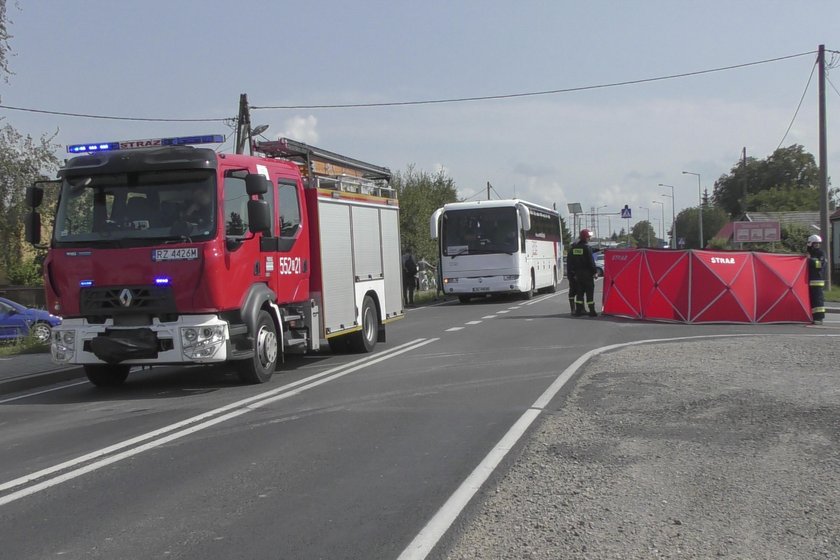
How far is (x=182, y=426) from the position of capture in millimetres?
8141

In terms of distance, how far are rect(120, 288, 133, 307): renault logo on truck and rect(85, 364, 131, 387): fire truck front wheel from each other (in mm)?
1518

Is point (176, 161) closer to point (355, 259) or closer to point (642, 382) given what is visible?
point (355, 259)

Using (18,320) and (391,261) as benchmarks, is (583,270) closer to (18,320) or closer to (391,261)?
(391,261)

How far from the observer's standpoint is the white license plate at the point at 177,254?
965 centimetres

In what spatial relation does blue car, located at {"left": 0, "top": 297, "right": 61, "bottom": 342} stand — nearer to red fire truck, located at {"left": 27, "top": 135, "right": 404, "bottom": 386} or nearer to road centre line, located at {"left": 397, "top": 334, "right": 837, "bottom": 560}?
red fire truck, located at {"left": 27, "top": 135, "right": 404, "bottom": 386}

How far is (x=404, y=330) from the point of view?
1858 centimetres

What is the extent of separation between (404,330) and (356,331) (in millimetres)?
4852

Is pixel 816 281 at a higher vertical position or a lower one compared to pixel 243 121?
lower

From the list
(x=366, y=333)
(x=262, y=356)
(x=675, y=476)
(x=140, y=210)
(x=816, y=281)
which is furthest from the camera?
(x=816, y=281)

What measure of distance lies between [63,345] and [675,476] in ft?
24.2

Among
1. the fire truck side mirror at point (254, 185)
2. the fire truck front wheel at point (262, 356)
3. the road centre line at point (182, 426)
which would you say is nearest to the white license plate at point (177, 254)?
the fire truck side mirror at point (254, 185)

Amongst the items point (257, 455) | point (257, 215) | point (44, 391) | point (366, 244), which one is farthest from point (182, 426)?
point (366, 244)

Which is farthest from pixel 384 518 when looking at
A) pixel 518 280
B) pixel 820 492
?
pixel 518 280

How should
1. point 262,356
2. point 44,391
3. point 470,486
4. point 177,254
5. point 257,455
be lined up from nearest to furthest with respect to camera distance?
point 470,486, point 257,455, point 177,254, point 262,356, point 44,391
